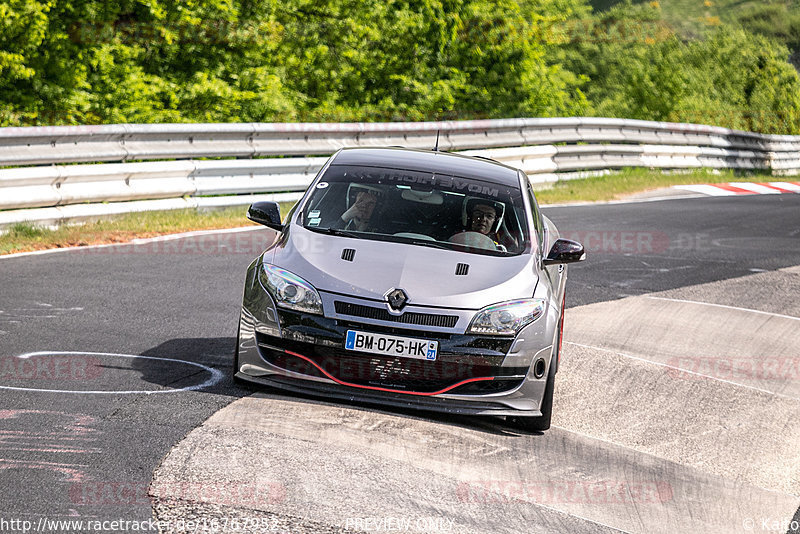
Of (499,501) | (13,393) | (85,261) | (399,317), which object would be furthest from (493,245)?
(85,261)

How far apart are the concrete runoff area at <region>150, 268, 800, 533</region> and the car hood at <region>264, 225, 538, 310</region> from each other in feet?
2.36

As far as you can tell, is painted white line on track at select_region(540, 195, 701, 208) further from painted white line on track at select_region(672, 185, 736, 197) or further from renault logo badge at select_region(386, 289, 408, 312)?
renault logo badge at select_region(386, 289, 408, 312)

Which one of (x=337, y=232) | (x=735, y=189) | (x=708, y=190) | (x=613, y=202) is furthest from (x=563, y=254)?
(x=735, y=189)

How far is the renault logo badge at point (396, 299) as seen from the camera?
18.6ft

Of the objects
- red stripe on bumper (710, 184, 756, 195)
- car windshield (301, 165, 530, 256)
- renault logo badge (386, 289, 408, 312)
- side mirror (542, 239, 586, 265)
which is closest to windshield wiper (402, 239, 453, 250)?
car windshield (301, 165, 530, 256)

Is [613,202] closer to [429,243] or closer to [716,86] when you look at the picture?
[429,243]

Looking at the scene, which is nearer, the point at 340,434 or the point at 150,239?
the point at 340,434

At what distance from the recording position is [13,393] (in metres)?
5.73

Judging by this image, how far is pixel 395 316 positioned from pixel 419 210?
1.38m

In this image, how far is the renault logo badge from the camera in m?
5.66

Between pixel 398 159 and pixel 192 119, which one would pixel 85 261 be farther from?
pixel 192 119

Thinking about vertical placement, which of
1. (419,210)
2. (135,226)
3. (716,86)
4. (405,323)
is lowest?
(716,86)

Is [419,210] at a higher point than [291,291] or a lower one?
higher

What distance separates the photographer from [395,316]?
564cm
